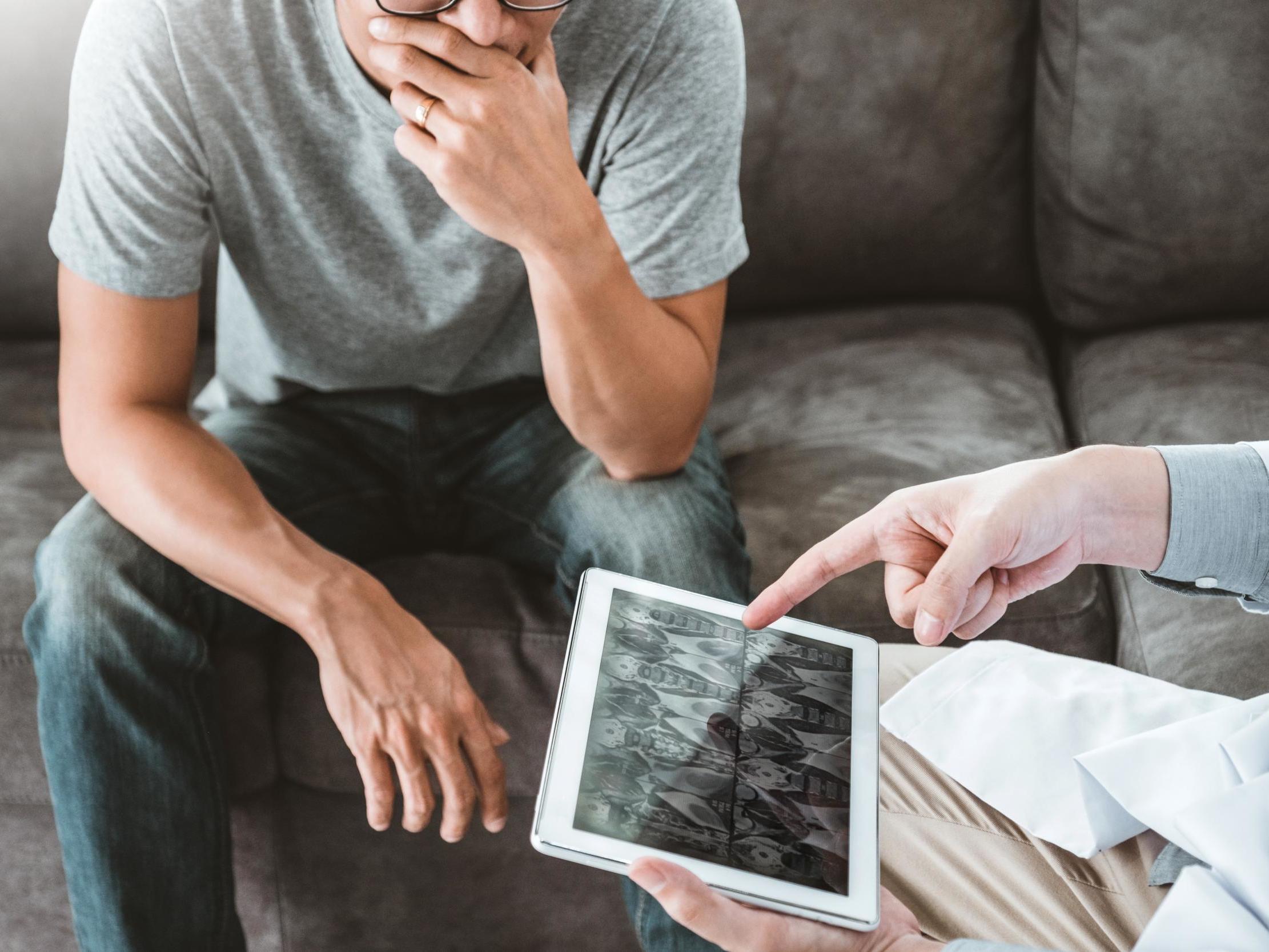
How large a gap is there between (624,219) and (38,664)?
64cm

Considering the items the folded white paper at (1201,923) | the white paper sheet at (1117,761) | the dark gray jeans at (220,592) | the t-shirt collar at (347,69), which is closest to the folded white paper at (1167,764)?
the white paper sheet at (1117,761)

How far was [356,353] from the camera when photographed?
1.11 metres

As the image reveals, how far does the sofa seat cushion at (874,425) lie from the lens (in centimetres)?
105

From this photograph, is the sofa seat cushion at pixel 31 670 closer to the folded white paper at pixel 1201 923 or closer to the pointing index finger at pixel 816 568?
the pointing index finger at pixel 816 568

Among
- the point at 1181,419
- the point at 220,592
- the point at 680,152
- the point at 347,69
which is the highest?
the point at 347,69

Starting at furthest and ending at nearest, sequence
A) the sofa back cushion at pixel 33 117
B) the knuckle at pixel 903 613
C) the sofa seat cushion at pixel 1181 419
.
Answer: the sofa back cushion at pixel 33 117, the sofa seat cushion at pixel 1181 419, the knuckle at pixel 903 613

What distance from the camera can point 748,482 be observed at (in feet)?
3.91

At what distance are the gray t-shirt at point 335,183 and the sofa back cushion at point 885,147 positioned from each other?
346 mm

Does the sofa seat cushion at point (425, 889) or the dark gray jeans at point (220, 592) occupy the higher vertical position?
the dark gray jeans at point (220, 592)

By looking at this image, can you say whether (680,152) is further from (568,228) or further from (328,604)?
(328,604)

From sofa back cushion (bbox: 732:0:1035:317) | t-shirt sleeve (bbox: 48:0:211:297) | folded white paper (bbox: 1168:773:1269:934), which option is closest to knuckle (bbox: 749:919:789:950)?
folded white paper (bbox: 1168:773:1269:934)

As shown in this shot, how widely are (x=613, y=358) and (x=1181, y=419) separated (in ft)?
2.28

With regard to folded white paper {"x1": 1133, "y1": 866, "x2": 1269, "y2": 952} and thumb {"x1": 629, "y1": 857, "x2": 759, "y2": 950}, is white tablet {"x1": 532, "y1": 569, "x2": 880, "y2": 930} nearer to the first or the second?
thumb {"x1": 629, "y1": 857, "x2": 759, "y2": 950}

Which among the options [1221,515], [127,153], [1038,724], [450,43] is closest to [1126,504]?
[1221,515]
